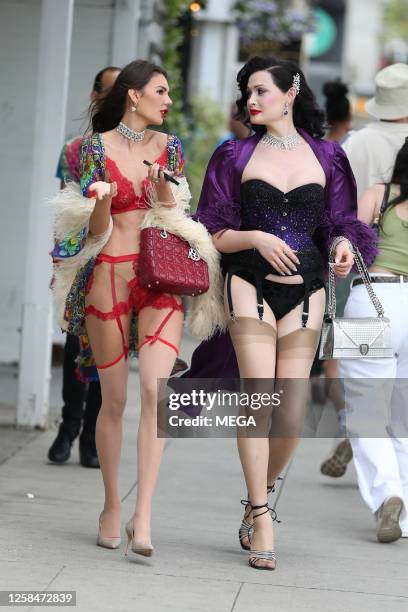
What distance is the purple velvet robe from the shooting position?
570 cm

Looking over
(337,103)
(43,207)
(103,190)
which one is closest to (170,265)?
(103,190)

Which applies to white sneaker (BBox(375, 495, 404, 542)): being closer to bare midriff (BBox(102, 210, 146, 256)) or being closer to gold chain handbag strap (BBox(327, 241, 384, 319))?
gold chain handbag strap (BBox(327, 241, 384, 319))

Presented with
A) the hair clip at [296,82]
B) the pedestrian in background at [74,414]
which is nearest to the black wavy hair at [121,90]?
the hair clip at [296,82]

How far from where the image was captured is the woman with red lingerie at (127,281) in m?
5.43

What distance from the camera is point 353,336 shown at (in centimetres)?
569

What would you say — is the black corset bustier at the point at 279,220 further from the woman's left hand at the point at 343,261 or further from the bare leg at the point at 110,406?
the bare leg at the point at 110,406

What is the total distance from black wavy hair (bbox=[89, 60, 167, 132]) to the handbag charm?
1.07m

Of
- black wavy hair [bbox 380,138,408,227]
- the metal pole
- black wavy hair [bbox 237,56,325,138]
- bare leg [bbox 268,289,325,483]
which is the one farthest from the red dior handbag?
the metal pole

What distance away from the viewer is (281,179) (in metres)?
5.65

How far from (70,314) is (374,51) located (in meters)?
65.9

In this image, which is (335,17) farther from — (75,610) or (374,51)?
(75,610)

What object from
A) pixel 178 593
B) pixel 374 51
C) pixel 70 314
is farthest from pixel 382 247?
pixel 374 51

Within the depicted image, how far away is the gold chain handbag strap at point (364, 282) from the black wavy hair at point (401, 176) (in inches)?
19.9

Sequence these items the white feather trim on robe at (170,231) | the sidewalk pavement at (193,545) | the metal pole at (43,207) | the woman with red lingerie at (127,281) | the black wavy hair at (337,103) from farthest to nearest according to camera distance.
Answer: the black wavy hair at (337,103), the metal pole at (43,207), the white feather trim on robe at (170,231), the woman with red lingerie at (127,281), the sidewalk pavement at (193,545)
